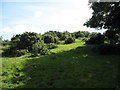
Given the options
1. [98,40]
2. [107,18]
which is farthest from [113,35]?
[98,40]

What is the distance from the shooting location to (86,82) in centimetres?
919

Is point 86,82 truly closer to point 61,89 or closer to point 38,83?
point 61,89

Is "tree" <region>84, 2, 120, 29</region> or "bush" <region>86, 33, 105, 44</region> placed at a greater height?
"tree" <region>84, 2, 120, 29</region>

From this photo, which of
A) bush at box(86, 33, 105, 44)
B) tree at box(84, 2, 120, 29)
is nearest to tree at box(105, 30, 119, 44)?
tree at box(84, 2, 120, 29)

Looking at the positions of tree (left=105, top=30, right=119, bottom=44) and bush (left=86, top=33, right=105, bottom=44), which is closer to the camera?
tree (left=105, top=30, right=119, bottom=44)

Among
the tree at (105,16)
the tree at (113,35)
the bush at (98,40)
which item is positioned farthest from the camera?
the bush at (98,40)

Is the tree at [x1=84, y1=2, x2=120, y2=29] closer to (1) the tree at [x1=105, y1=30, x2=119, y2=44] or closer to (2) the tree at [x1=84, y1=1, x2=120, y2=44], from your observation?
(2) the tree at [x1=84, y1=1, x2=120, y2=44]

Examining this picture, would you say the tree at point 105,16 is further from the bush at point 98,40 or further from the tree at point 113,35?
the bush at point 98,40

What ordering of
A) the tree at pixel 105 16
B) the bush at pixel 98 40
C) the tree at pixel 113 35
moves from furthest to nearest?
the bush at pixel 98 40, the tree at pixel 113 35, the tree at pixel 105 16

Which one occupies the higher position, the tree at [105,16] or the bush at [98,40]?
the tree at [105,16]

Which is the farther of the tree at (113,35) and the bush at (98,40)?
the bush at (98,40)

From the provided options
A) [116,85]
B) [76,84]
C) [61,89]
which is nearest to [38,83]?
[61,89]

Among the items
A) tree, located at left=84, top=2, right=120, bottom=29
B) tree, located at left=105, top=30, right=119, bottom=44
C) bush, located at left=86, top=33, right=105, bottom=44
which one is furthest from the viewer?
bush, located at left=86, top=33, right=105, bottom=44

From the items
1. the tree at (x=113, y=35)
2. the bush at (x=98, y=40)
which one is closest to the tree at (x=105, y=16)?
the tree at (x=113, y=35)
